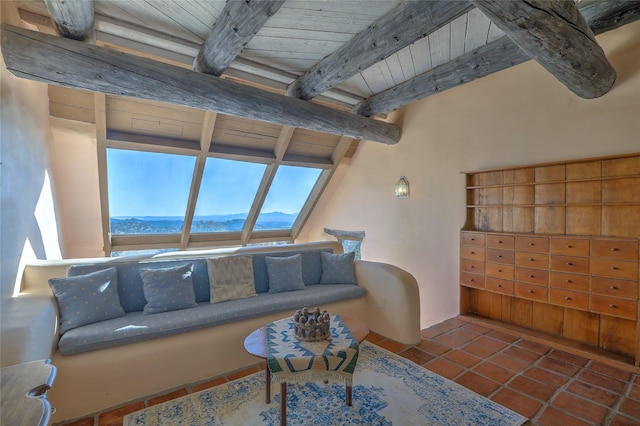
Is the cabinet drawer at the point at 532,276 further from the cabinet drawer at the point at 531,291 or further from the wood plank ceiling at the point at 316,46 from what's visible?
the wood plank ceiling at the point at 316,46

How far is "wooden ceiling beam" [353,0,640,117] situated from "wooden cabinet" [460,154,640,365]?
106 centimetres

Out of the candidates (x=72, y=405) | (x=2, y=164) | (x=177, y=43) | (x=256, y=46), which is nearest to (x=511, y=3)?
(x=256, y=46)

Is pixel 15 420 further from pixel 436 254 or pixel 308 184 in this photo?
pixel 308 184

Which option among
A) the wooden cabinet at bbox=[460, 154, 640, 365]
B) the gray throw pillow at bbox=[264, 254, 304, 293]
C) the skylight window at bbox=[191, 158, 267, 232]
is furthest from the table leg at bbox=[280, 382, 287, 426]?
the skylight window at bbox=[191, 158, 267, 232]

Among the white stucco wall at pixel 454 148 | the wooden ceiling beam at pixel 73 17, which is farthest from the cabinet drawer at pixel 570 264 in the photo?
the wooden ceiling beam at pixel 73 17

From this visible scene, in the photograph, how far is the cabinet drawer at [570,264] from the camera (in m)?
2.61

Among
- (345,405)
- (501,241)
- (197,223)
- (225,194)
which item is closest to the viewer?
(345,405)

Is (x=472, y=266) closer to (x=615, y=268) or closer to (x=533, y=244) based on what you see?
(x=533, y=244)

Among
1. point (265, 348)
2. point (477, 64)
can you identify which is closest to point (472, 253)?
point (477, 64)

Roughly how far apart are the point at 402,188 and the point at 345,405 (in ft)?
9.93

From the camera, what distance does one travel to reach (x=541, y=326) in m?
3.11

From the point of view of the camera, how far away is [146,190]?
4223 mm

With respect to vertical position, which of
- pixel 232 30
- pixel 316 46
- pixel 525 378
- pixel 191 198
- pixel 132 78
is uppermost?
pixel 316 46

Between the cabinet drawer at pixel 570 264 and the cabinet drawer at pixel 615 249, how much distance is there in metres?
0.10
